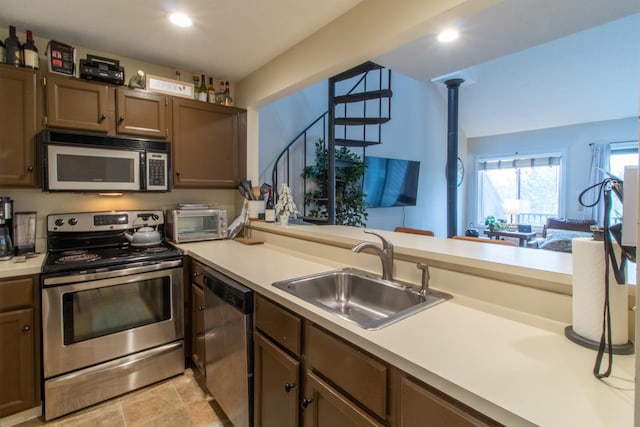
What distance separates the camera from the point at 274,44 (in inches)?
91.0

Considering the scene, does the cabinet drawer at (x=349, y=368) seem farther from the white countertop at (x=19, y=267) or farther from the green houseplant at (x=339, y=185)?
the green houseplant at (x=339, y=185)

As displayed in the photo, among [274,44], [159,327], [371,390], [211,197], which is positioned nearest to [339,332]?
[371,390]

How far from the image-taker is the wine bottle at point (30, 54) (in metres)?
2.02

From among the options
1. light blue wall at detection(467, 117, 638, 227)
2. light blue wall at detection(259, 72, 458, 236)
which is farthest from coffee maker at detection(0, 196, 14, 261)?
light blue wall at detection(467, 117, 638, 227)

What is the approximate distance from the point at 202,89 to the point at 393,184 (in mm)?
3438

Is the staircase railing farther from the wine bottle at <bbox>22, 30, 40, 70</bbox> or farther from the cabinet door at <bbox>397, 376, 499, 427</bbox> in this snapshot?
the cabinet door at <bbox>397, 376, 499, 427</bbox>

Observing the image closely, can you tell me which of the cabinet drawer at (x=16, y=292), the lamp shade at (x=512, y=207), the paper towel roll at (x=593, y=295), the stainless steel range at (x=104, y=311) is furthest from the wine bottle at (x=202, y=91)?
the lamp shade at (x=512, y=207)

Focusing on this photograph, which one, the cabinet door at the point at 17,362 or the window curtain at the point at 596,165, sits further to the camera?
the window curtain at the point at 596,165

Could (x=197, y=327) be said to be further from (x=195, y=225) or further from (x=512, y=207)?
(x=512, y=207)

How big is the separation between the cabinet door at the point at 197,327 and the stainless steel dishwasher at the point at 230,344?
→ 18cm

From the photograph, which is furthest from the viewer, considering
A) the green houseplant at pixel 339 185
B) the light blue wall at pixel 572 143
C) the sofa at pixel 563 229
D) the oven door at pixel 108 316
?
the light blue wall at pixel 572 143

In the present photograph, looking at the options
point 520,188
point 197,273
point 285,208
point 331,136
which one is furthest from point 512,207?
point 197,273

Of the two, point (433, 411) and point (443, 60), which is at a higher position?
point (443, 60)

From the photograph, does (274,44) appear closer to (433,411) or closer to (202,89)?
(202,89)
